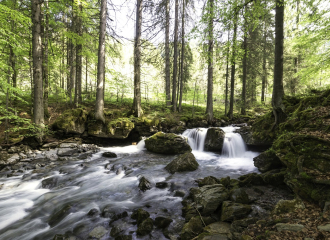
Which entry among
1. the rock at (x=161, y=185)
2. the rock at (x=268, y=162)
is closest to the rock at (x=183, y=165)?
the rock at (x=161, y=185)

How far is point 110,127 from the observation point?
1071cm

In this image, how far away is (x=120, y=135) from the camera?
36.6 feet

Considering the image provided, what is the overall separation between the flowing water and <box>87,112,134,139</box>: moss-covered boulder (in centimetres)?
195

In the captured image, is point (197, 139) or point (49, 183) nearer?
point (49, 183)

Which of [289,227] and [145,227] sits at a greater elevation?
[289,227]

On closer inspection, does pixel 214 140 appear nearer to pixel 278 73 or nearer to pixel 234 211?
pixel 278 73

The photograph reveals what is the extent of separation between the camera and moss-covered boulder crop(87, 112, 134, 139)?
1062 centimetres

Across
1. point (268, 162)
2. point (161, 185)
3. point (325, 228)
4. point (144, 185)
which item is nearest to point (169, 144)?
point (161, 185)

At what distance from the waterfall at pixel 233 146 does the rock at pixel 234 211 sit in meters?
6.05

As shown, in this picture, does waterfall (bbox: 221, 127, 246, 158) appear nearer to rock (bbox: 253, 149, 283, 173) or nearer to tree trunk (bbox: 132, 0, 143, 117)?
rock (bbox: 253, 149, 283, 173)

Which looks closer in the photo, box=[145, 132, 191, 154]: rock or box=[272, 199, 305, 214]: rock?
box=[272, 199, 305, 214]: rock

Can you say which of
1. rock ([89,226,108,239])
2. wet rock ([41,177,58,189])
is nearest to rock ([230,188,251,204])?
rock ([89,226,108,239])

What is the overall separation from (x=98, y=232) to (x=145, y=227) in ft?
3.34

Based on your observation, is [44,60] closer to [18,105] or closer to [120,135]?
[18,105]
